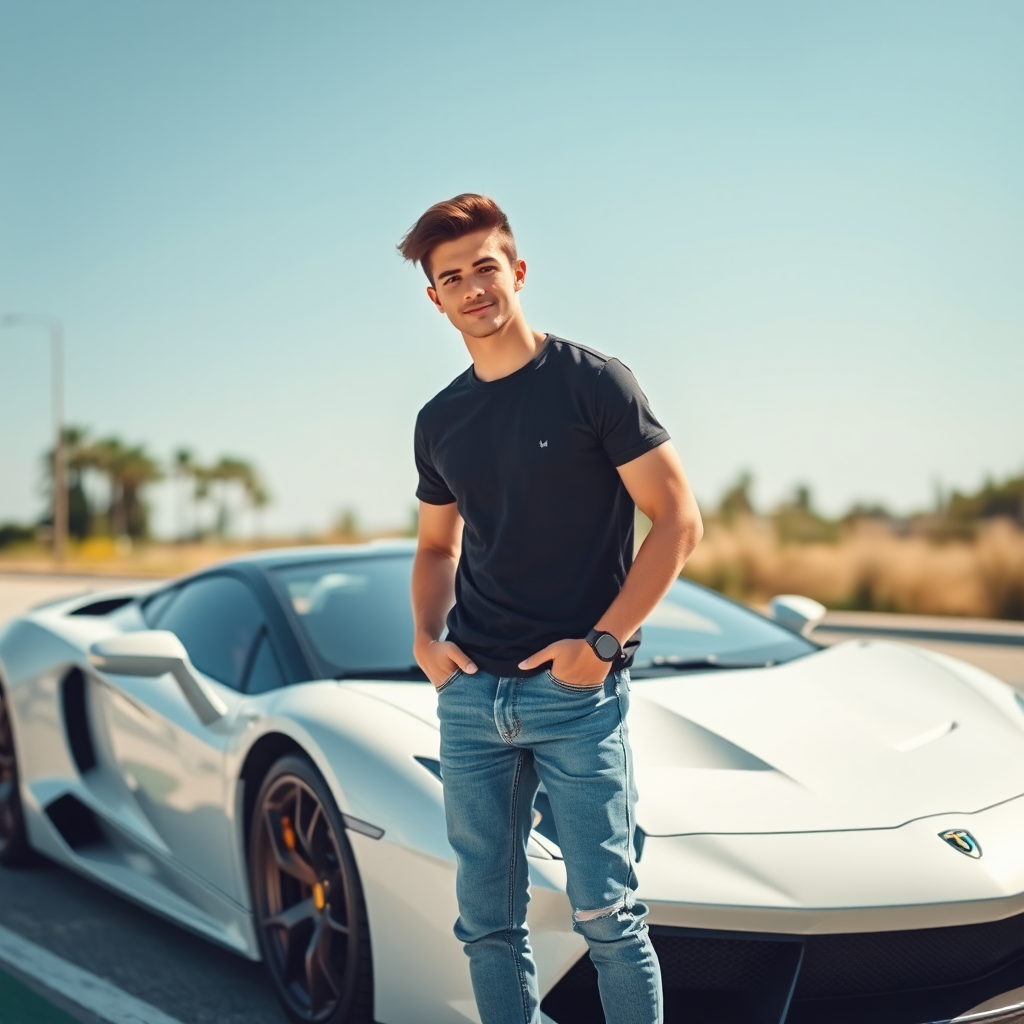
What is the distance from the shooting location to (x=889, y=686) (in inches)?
134

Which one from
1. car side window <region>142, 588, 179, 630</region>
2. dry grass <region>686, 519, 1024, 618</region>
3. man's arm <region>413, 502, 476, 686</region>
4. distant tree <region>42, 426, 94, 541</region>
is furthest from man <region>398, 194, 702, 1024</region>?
distant tree <region>42, 426, 94, 541</region>

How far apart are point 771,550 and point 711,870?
19919 millimetres

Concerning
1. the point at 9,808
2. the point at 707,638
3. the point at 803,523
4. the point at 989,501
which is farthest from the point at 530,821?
the point at 989,501

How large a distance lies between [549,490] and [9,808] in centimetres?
322

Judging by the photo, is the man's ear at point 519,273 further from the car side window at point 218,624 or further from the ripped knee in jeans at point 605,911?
the car side window at point 218,624

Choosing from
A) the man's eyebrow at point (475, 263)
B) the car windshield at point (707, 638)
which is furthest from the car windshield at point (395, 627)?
the man's eyebrow at point (475, 263)

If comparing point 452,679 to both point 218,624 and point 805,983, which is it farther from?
point 218,624

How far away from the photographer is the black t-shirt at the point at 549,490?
6.93 feet

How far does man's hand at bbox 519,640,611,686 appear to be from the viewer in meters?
2.08

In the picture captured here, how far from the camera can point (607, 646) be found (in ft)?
6.83

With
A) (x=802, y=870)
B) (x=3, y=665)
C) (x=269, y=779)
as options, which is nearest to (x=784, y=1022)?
(x=802, y=870)

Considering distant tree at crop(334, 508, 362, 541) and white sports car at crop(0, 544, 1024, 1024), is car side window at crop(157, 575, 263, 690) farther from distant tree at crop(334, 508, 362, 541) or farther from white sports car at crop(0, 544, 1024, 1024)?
distant tree at crop(334, 508, 362, 541)

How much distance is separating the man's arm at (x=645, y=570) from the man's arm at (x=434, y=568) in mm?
388

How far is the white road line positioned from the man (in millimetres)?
1303
